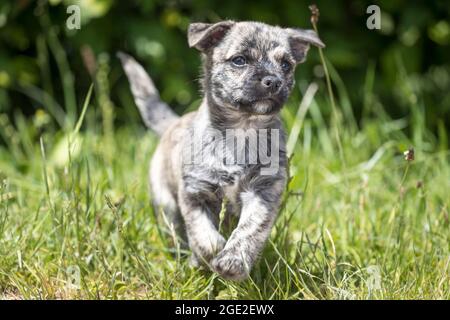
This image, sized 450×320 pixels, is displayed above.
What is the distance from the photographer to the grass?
11.4ft

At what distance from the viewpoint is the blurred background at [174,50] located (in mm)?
5945

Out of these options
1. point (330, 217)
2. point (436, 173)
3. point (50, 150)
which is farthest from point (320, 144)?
point (50, 150)

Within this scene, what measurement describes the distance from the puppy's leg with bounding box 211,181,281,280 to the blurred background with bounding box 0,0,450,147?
2.32 metres

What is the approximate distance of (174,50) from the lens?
19.9ft

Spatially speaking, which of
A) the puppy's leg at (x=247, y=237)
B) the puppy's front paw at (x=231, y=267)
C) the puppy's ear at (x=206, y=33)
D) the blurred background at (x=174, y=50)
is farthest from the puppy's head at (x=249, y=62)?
the blurred background at (x=174, y=50)

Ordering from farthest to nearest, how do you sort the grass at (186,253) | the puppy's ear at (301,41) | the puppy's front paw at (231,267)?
the puppy's ear at (301,41), the grass at (186,253), the puppy's front paw at (231,267)

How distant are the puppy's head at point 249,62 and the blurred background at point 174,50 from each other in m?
1.94

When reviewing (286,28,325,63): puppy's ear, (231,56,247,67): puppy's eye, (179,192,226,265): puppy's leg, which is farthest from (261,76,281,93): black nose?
(179,192,226,265): puppy's leg

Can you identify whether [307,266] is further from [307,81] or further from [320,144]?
[307,81]

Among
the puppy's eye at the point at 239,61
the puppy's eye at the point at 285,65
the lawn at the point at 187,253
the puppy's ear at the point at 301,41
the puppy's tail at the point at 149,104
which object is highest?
the puppy's ear at the point at 301,41

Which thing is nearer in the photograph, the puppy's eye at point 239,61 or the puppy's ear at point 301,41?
the puppy's eye at point 239,61

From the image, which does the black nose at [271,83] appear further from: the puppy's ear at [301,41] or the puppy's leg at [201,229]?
the puppy's leg at [201,229]
